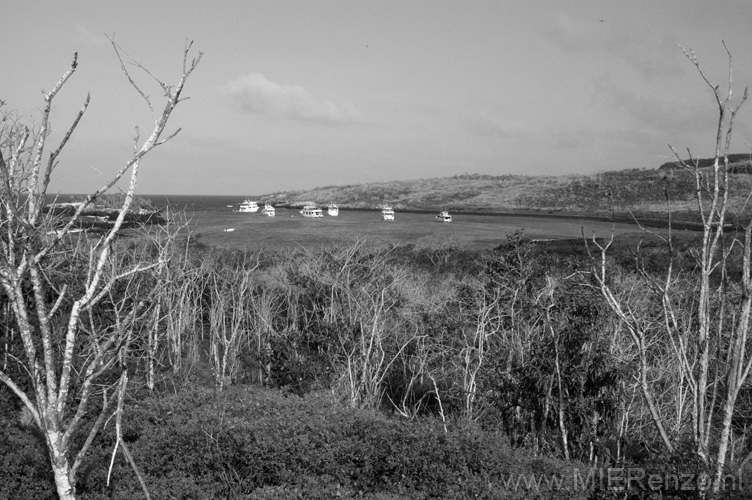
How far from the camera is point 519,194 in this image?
103m

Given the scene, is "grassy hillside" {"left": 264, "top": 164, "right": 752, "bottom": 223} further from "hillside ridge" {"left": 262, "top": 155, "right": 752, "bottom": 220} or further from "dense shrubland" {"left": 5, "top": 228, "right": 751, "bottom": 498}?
"dense shrubland" {"left": 5, "top": 228, "right": 751, "bottom": 498}

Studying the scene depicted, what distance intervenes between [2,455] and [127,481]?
1696 millimetres

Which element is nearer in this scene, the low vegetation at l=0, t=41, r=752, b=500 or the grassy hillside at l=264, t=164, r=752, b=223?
the low vegetation at l=0, t=41, r=752, b=500

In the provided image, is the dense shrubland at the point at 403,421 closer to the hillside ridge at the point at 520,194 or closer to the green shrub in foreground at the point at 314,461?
the green shrub in foreground at the point at 314,461

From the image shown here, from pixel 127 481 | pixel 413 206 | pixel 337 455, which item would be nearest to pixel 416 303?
pixel 337 455

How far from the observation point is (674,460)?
17.5ft

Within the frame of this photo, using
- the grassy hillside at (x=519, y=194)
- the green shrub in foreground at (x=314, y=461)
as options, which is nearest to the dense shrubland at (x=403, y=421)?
the green shrub in foreground at (x=314, y=461)

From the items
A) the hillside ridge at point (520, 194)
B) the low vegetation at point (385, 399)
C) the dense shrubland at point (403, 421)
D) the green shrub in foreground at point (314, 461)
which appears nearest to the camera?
the low vegetation at point (385, 399)

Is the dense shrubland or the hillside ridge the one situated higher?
the hillside ridge

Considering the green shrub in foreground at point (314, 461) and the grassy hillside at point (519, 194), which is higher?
the grassy hillside at point (519, 194)

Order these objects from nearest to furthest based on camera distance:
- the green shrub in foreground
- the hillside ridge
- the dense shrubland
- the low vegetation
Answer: the low vegetation < the green shrub in foreground < the dense shrubland < the hillside ridge

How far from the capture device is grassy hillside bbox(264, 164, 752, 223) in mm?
70000

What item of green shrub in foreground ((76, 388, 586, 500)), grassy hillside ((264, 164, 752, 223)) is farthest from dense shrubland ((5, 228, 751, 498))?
grassy hillside ((264, 164, 752, 223))

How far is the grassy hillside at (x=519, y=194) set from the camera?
230 ft
